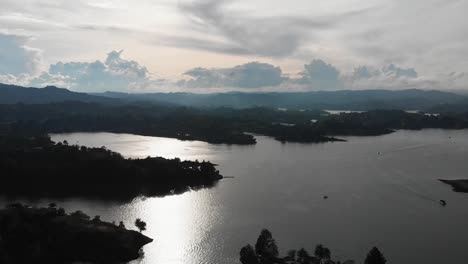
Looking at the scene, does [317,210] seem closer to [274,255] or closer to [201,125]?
[274,255]

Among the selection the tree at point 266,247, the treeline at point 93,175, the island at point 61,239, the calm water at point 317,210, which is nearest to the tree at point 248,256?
the tree at point 266,247

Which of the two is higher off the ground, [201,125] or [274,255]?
[201,125]

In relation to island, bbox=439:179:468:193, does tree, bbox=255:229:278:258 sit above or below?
below

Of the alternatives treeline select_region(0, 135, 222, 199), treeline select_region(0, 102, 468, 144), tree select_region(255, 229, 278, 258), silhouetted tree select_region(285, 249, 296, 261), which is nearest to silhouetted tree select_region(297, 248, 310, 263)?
silhouetted tree select_region(285, 249, 296, 261)

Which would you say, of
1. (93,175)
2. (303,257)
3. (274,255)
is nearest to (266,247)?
(274,255)

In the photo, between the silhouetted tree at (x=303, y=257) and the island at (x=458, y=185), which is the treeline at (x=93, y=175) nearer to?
the silhouetted tree at (x=303, y=257)

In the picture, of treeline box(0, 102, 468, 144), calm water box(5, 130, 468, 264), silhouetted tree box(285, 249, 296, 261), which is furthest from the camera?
treeline box(0, 102, 468, 144)

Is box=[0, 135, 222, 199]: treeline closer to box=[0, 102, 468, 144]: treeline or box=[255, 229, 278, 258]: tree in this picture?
box=[255, 229, 278, 258]: tree
